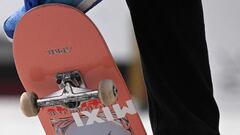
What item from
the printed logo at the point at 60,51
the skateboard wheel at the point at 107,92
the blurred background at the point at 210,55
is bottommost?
the blurred background at the point at 210,55

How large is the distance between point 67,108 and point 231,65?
923 millimetres

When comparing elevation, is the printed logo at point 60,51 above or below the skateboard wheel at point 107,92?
above

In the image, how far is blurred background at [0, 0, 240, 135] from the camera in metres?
1.92

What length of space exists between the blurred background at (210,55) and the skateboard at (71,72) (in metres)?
0.54

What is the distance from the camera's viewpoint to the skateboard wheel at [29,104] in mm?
1134

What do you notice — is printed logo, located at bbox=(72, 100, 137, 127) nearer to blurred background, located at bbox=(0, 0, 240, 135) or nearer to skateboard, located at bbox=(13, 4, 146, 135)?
skateboard, located at bbox=(13, 4, 146, 135)

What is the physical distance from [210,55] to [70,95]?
0.98 meters

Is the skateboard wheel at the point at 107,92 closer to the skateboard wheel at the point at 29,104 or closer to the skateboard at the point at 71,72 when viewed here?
the skateboard at the point at 71,72

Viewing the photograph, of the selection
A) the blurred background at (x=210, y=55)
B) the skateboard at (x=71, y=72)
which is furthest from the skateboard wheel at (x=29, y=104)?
the blurred background at (x=210, y=55)

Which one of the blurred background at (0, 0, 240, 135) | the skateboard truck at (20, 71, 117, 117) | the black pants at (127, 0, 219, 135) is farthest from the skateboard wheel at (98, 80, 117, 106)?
the blurred background at (0, 0, 240, 135)

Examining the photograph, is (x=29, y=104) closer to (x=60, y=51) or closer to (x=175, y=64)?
(x=60, y=51)

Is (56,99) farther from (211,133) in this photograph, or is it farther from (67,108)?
(211,133)

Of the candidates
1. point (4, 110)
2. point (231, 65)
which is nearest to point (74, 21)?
point (231, 65)

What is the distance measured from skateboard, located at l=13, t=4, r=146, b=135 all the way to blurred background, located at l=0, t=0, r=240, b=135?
0.54 metres
